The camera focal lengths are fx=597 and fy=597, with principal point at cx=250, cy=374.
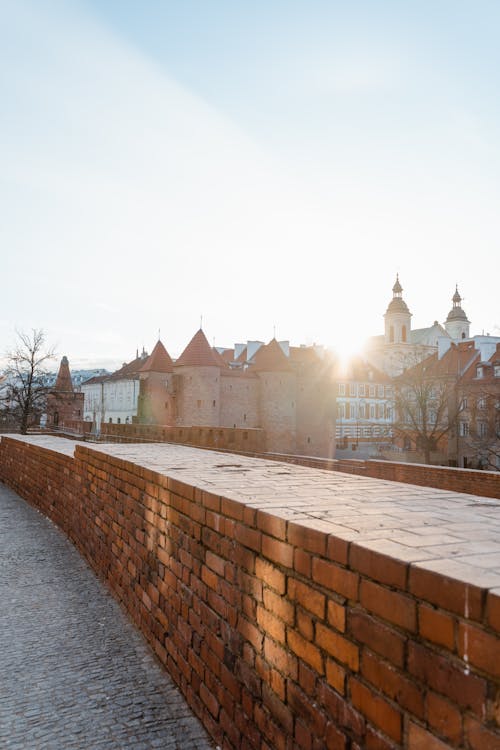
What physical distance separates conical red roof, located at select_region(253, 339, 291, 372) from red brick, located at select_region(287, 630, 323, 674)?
49601 millimetres

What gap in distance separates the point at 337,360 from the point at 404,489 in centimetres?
5862

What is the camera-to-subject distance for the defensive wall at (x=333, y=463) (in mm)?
9711

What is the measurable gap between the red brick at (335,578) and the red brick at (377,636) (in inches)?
2.9

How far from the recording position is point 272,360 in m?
52.4

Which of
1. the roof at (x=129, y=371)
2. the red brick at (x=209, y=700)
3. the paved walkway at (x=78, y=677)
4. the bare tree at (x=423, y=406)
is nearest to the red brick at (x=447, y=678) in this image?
the red brick at (x=209, y=700)

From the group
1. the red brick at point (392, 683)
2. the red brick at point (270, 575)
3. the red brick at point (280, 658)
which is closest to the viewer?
the red brick at point (392, 683)

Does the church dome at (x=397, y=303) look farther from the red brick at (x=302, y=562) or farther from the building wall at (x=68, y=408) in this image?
the red brick at (x=302, y=562)

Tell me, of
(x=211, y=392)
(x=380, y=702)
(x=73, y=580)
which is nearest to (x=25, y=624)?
(x=73, y=580)

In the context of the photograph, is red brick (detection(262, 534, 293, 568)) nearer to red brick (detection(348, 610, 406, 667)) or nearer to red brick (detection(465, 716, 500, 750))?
red brick (detection(348, 610, 406, 667))

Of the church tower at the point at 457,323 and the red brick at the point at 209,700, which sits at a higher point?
the church tower at the point at 457,323

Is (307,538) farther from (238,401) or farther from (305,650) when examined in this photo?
(238,401)

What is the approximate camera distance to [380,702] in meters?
1.94

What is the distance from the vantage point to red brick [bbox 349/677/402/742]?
1.86 meters

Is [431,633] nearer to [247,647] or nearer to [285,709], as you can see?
[285,709]
